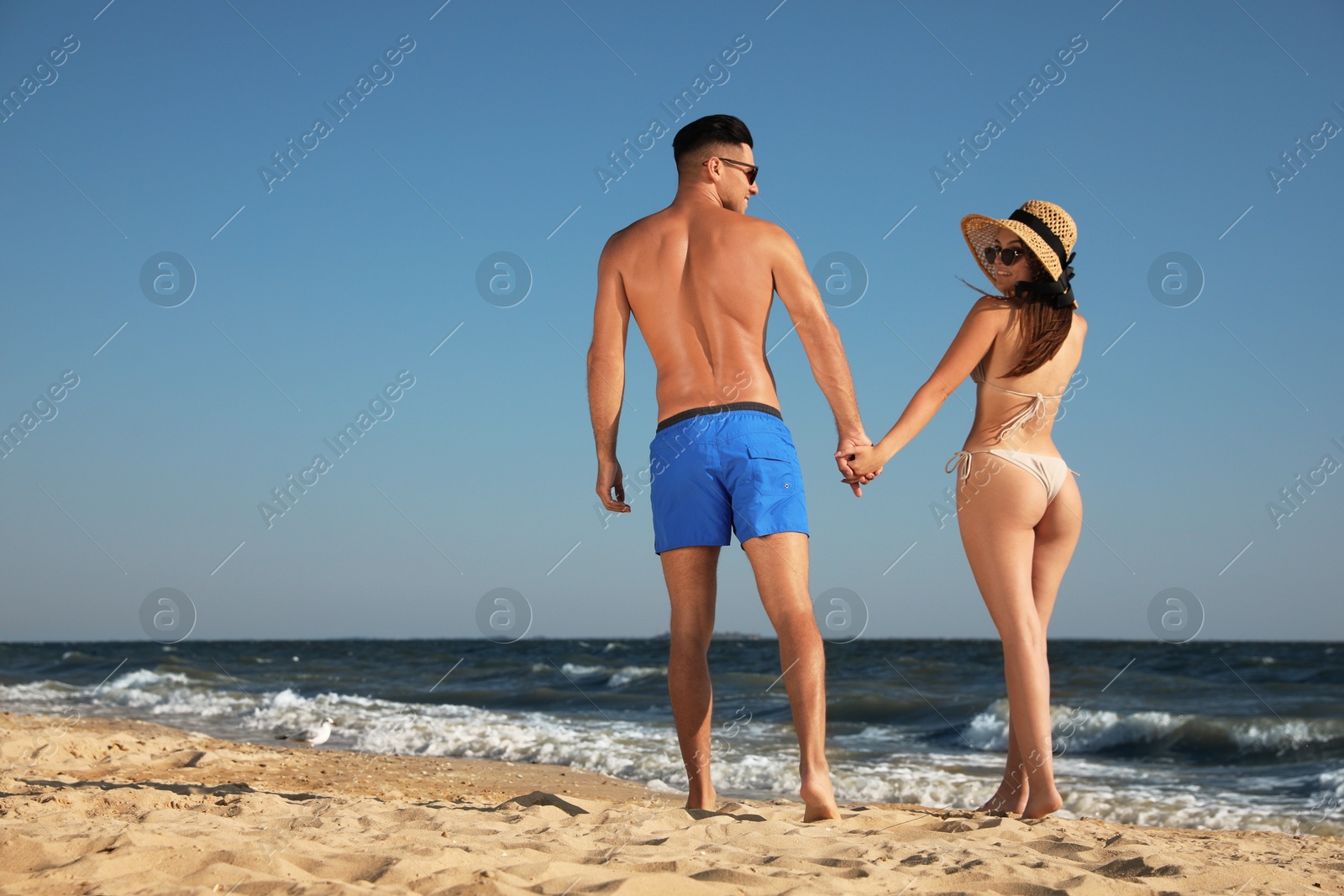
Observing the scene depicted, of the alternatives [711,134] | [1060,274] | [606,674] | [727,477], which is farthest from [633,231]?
[606,674]

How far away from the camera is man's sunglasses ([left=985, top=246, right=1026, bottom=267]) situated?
3447mm

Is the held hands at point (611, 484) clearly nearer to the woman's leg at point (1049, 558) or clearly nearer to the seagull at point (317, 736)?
the woman's leg at point (1049, 558)

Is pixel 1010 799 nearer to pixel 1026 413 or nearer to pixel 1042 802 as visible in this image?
pixel 1042 802

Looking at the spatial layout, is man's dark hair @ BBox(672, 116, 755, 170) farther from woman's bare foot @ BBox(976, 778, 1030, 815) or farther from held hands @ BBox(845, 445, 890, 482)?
→ woman's bare foot @ BBox(976, 778, 1030, 815)

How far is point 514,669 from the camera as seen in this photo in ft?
59.7

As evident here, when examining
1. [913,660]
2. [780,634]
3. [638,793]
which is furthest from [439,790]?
[913,660]

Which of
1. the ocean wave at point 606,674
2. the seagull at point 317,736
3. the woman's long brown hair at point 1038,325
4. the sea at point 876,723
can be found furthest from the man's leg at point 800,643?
the ocean wave at point 606,674

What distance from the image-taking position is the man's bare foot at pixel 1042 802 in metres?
3.24

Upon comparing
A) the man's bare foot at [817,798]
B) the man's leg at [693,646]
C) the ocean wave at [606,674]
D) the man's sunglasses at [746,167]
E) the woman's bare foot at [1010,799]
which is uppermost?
the man's sunglasses at [746,167]

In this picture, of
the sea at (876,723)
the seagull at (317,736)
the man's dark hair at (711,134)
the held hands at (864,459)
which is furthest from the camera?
the seagull at (317,736)

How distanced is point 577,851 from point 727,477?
3.98 feet

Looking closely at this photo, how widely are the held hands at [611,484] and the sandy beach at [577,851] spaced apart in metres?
1.05

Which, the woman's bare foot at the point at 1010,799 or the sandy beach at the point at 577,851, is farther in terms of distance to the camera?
the woman's bare foot at the point at 1010,799

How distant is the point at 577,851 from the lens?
2672 millimetres
